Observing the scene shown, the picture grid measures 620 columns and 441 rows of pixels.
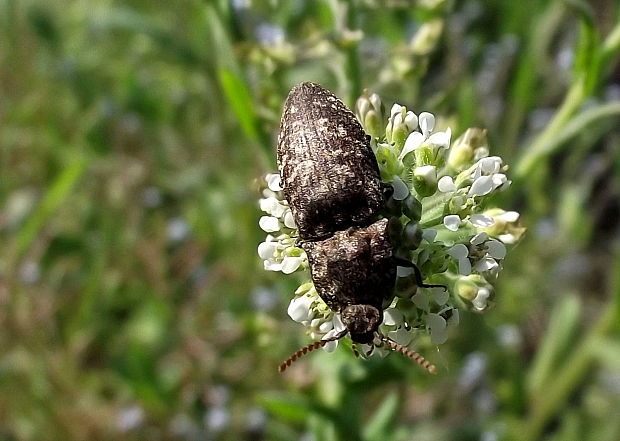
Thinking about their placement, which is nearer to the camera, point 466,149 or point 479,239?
point 479,239

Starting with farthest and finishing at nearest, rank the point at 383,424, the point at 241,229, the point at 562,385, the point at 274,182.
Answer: the point at 241,229, the point at 562,385, the point at 383,424, the point at 274,182

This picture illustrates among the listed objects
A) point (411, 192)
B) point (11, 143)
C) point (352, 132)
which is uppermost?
point (11, 143)

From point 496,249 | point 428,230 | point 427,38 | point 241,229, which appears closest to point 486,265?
point 496,249

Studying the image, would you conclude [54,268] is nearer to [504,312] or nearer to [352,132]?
[504,312]

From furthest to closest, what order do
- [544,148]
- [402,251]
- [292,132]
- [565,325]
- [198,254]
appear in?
[198,254] < [565,325] < [544,148] < [292,132] < [402,251]

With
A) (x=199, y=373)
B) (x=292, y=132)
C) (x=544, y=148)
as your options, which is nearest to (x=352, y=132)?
(x=292, y=132)

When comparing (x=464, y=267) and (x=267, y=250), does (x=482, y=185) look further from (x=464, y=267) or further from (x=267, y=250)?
(x=267, y=250)
